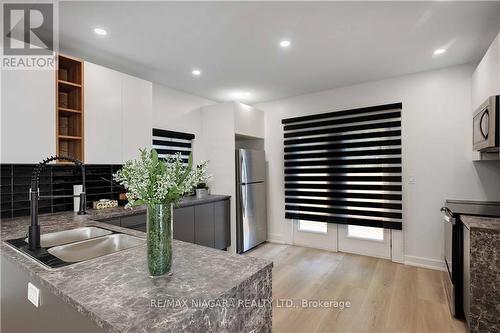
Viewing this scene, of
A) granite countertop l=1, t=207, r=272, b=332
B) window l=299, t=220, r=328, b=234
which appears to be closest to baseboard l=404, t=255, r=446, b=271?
window l=299, t=220, r=328, b=234

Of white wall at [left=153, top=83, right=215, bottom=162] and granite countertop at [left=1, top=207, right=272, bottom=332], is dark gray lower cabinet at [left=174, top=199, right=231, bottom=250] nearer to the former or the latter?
white wall at [left=153, top=83, right=215, bottom=162]

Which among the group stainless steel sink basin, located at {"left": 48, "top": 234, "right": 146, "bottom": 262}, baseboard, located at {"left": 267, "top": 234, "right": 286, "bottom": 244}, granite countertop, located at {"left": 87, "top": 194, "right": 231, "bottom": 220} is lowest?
baseboard, located at {"left": 267, "top": 234, "right": 286, "bottom": 244}

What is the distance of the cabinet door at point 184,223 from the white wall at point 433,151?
290 cm

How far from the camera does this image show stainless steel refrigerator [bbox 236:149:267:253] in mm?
3816

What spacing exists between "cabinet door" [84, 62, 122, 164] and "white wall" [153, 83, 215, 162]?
0.85 m

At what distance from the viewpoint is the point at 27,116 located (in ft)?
6.80

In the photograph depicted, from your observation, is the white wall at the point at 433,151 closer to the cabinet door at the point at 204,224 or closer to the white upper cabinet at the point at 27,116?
the cabinet door at the point at 204,224

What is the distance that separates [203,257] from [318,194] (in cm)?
299

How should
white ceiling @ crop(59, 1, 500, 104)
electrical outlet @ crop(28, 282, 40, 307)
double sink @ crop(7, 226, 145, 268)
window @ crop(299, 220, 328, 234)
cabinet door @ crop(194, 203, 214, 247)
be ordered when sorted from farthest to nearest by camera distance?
window @ crop(299, 220, 328, 234)
cabinet door @ crop(194, 203, 214, 247)
white ceiling @ crop(59, 1, 500, 104)
double sink @ crop(7, 226, 145, 268)
electrical outlet @ crop(28, 282, 40, 307)

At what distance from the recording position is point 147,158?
3.35 ft

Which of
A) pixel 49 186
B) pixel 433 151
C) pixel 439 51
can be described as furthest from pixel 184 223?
pixel 439 51

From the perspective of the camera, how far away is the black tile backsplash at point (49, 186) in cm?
224

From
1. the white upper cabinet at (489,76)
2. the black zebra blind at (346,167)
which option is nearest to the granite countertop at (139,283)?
the white upper cabinet at (489,76)

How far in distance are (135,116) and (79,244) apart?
1731 millimetres
